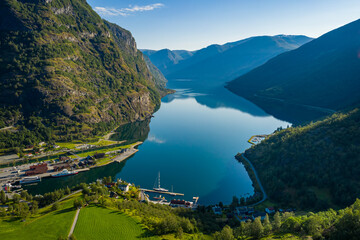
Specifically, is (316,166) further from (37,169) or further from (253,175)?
(37,169)

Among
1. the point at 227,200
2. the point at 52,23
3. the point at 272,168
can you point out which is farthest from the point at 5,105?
the point at 272,168

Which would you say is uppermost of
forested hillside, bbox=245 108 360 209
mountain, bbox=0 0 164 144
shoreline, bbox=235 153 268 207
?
mountain, bbox=0 0 164 144

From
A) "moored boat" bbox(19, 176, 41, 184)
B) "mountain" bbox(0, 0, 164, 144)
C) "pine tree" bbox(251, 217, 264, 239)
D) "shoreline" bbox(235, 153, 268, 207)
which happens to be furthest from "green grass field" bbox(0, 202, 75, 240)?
"mountain" bbox(0, 0, 164, 144)

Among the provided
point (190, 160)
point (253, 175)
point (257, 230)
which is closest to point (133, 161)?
point (190, 160)

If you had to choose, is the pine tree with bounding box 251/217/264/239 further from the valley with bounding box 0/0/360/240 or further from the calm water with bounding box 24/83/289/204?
the calm water with bounding box 24/83/289/204

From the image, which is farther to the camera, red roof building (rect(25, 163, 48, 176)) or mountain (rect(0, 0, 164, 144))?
mountain (rect(0, 0, 164, 144))

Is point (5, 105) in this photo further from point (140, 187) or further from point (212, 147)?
point (212, 147)

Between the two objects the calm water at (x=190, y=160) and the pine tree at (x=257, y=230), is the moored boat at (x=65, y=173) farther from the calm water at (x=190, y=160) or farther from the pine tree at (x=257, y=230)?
the pine tree at (x=257, y=230)
